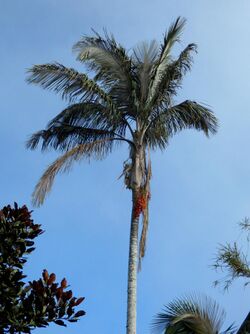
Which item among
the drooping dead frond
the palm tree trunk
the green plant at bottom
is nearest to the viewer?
the green plant at bottom

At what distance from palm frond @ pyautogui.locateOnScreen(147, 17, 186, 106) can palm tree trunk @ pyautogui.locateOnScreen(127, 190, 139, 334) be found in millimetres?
2867

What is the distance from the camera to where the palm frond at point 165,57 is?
709 inches

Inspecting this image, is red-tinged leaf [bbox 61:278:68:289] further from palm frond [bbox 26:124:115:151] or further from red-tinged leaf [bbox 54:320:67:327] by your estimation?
palm frond [bbox 26:124:115:151]

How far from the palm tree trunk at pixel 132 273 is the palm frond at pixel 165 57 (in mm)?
2867

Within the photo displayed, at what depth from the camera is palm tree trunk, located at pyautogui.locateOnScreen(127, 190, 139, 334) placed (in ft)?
49.4

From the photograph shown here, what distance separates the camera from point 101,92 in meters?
17.8

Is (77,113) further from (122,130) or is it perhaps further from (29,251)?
(29,251)

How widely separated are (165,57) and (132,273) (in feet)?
18.8

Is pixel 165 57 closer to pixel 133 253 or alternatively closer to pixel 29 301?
pixel 133 253

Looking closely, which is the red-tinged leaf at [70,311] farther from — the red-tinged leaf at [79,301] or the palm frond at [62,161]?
the palm frond at [62,161]

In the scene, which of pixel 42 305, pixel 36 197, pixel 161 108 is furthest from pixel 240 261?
pixel 161 108

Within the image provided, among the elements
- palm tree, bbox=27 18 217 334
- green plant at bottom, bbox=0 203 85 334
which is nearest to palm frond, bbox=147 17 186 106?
palm tree, bbox=27 18 217 334

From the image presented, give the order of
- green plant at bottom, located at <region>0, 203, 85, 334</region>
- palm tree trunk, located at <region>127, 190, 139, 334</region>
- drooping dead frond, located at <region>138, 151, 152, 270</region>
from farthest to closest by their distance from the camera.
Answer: drooping dead frond, located at <region>138, 151, 152, 270</region>
palm tree trunk, located at <region>127, 190, 139, 334</region>
green plant at bottom, located at <region>0, 203, 85, 334</region>

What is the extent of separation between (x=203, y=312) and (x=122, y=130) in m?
7.04
